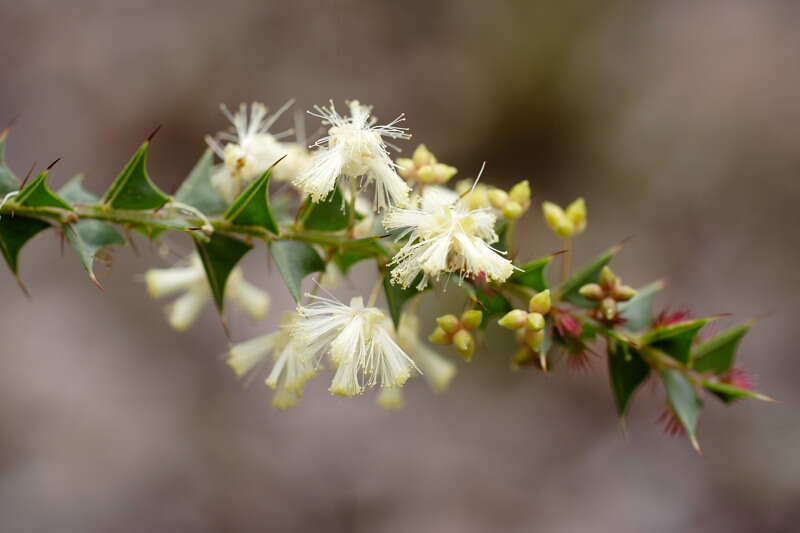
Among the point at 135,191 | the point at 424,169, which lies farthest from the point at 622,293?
the point at 135,191

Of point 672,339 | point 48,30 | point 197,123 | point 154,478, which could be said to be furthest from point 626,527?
point 48,30

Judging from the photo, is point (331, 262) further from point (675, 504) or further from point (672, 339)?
point (675, 504)

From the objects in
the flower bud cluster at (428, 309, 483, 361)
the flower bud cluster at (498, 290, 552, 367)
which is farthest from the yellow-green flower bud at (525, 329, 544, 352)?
the flower bud cluster at (428, 309, 483, 361)

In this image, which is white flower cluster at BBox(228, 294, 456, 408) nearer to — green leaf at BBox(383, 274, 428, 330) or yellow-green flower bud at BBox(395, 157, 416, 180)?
green leaf at BBox(383, 274, 428, 330)

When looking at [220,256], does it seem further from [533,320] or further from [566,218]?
→ [566,218]

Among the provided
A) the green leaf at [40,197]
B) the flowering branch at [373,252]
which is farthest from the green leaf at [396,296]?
the green leaf at [40,197]

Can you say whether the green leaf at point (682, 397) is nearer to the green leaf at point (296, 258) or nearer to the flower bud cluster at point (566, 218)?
the flower bud cluster at point (566, 218)
